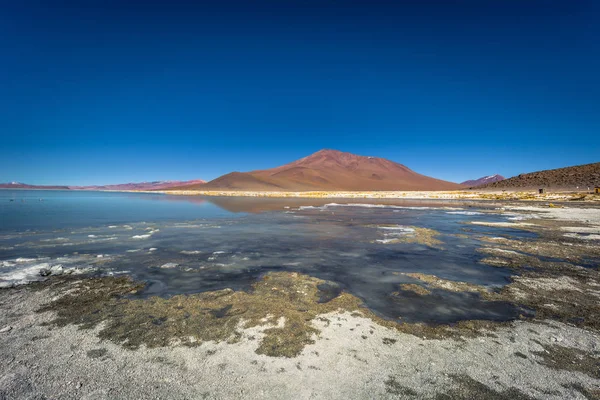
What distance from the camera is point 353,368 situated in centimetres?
368

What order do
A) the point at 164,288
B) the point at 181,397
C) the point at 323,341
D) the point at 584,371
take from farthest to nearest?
the point at 164,288
the point at 323,341
the point at 584,371
the point at 181,397

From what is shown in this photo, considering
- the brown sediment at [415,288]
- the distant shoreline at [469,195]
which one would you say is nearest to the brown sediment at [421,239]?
the brown sediment at [415,288]

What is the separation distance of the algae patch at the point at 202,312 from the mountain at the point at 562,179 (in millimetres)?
74744

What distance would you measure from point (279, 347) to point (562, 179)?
8349cm

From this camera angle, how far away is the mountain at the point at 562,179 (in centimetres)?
5766

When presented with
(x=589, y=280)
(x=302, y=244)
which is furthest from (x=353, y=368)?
(x=302, y=244)

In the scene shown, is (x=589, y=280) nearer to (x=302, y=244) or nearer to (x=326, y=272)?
(x=326, y=272)

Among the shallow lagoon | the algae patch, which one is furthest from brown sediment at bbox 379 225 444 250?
the algae patch

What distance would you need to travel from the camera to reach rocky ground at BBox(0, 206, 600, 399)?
131 inches

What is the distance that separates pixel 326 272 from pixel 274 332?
3.59 metres

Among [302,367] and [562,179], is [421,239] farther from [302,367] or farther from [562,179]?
[562,179]

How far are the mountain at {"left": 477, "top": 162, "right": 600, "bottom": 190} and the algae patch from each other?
7474 cm

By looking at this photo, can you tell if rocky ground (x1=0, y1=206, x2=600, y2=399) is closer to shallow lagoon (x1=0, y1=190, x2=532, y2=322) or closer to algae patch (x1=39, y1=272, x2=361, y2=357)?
algae patch (x1=39, y1=272, x2=361, y2=357)

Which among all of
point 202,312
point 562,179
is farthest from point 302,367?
point 562,179
